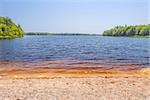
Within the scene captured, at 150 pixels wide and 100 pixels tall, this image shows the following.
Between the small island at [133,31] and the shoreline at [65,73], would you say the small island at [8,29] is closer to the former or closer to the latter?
the small island at [133,31]

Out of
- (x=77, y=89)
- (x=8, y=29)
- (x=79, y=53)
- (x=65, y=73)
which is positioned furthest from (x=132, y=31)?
(x=77, y=89)

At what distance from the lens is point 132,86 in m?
7.62

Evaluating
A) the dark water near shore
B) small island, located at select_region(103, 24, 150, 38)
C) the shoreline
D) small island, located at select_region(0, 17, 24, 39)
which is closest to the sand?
the shoreline

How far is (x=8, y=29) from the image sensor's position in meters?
72.1

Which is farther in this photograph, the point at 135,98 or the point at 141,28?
the point at 141,28

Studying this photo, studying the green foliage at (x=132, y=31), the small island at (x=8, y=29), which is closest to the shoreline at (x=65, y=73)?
the small island at (x=8, y=29)

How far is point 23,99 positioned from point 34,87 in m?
1.32

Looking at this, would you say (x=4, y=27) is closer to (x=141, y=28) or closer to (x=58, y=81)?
(x=141, y=28)

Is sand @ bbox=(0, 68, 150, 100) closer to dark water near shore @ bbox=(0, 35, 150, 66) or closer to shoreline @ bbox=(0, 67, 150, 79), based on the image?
shoreline @ bbox=(0, 67, 150, 79)

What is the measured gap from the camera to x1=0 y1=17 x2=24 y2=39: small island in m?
69.1

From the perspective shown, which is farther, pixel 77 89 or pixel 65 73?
pixel 65 73

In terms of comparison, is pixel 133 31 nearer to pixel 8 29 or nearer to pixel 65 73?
pixel 8 29

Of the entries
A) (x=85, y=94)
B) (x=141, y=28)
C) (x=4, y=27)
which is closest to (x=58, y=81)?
(x=85, y=94)

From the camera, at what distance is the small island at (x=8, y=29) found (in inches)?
2719
